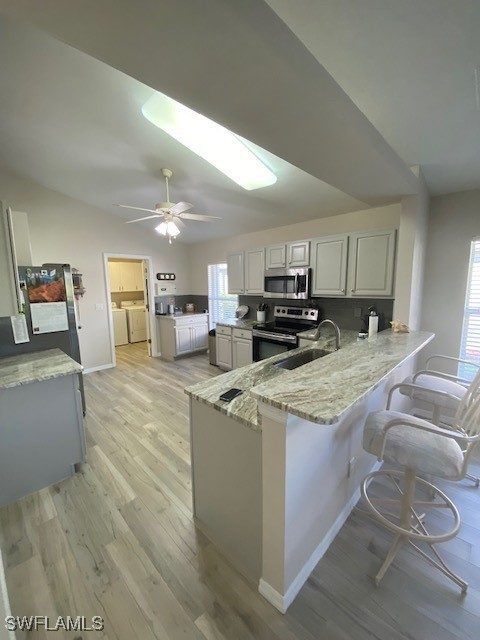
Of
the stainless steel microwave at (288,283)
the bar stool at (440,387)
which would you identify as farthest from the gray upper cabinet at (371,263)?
the bar stool at (440,387)

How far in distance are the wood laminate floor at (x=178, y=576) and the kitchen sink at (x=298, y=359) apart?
1.12 metres

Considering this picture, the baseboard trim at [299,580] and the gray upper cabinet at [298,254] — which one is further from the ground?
the gray upper cabinet at [298,254]

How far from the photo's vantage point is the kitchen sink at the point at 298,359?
2141 mm

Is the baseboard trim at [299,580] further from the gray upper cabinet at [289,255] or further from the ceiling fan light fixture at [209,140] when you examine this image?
the ceiling fan light fixture at [209,140]

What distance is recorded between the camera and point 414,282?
2533mm

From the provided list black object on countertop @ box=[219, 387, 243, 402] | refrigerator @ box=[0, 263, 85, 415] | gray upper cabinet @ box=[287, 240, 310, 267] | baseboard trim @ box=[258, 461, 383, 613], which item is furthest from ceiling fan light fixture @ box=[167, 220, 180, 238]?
baseboard trim @ box=[258, 461, 383, 613]

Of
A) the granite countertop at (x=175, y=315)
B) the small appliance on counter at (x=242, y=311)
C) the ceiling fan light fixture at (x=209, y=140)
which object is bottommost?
the granite countertop at (x=175, y=315)

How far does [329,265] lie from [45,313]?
323 centimetres

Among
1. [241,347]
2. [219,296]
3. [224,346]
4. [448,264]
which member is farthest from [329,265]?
[219,296]

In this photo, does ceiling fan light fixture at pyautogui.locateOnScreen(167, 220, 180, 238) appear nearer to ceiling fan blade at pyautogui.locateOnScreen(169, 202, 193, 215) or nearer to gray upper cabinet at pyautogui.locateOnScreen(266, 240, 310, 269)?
ceiling fan blade at pyautogui.locateOnScreen(169, 202, 193, 215)

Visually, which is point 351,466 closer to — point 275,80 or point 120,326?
point 275,80

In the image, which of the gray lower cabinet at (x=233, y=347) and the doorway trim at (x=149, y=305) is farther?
the doorway trim at (x=149, y=305)

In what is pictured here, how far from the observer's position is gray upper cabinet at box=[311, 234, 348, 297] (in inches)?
125

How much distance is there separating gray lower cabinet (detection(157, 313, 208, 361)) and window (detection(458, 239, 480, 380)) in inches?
170
